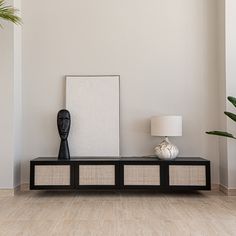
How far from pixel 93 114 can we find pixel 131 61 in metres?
1.02

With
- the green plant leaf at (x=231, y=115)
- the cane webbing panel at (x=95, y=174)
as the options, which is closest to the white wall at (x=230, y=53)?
the green plant leaf at (x=231, y=115)

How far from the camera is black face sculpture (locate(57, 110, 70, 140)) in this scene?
4133mm

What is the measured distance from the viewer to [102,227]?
8.76 ft

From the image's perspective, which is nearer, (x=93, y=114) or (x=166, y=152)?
(x=166, y=152)

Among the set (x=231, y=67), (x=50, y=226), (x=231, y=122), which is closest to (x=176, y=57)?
(x=231, y=67)

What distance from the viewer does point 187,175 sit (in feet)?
12.7

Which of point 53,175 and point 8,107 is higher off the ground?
point 8,107

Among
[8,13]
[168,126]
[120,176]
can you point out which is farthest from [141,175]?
[8,13]

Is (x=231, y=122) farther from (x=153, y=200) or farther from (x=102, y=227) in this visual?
(x=102, y=227)

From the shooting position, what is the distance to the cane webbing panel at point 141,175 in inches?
152

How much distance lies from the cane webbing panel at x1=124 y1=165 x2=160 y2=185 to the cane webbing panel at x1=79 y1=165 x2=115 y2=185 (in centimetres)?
22

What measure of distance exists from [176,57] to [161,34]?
16.9 inches

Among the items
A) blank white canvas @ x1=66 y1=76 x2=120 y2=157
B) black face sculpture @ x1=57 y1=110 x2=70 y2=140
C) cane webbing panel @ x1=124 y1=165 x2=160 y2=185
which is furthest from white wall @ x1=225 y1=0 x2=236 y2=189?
black face sculpture @ x1=57 y1=110 x2=70 y2=140

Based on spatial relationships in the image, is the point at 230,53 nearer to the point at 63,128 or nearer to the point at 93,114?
the point at 93,114
